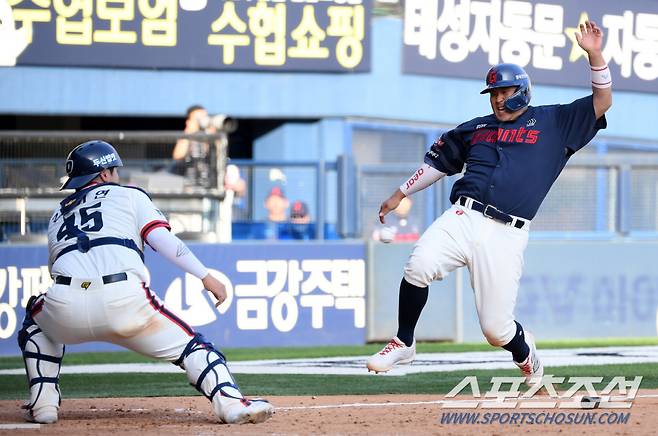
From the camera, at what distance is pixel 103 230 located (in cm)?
665

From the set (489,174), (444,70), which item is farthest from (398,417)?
(444,70)

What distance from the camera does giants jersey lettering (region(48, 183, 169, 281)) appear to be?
259 inches

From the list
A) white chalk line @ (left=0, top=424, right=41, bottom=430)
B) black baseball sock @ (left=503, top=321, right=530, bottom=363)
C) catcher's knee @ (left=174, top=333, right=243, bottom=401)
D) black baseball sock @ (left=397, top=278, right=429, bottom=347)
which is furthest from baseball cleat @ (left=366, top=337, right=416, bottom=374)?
white chalk line @ (left=0, top=424, right=41, bottom=430)

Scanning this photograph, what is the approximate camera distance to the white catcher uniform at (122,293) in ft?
21.4

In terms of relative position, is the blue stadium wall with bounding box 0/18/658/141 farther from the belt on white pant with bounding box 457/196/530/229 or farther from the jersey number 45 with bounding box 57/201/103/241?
the jersey number 45 with bounding box 57/201/103/241

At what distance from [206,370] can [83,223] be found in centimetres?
104

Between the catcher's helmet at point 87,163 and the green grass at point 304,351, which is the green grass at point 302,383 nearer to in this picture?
the green grass at point 304,351

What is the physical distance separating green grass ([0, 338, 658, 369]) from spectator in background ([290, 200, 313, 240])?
1383mm

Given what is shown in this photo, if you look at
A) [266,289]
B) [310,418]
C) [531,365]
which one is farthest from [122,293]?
[266,289]

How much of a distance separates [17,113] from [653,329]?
409 inches

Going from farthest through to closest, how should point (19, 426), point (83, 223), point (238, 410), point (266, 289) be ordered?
point (266, 289)
point (19, 426)
point (83, 223)
point (238, 410)

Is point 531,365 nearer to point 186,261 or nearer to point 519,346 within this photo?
point 519,346

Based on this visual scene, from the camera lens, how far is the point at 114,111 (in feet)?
64.0

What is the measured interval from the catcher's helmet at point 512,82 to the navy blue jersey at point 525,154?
12 cm
